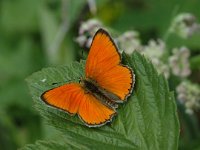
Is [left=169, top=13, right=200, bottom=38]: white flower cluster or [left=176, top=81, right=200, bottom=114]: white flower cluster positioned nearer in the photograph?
[left=176, top=81, right=200, bottom=114]: white flower cluster

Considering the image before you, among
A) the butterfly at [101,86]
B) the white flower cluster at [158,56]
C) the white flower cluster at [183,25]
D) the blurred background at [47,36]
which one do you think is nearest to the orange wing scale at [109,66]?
the butterfly at [101,86]

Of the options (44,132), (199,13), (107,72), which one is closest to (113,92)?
(107,72)

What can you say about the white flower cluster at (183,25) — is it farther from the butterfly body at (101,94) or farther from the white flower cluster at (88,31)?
the butterfly body at (101,94)

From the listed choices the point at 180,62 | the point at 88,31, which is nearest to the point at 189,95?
the point at 180,62

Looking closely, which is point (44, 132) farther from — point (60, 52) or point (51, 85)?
point (51, 85)

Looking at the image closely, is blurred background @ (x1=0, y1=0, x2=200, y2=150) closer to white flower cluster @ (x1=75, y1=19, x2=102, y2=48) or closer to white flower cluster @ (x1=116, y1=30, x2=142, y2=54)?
white flower cluster @ (x1=75, y1=19, x2=102, y2=48)

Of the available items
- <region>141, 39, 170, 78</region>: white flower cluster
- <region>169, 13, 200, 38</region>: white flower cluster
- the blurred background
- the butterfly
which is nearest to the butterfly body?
the butterfly

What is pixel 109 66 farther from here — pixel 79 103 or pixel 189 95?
pixel 189 95
